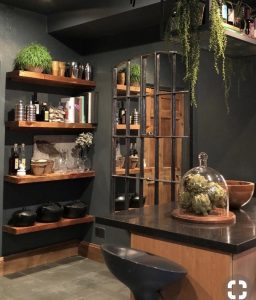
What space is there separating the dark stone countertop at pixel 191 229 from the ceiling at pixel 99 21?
1.97 m

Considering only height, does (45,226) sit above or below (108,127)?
below

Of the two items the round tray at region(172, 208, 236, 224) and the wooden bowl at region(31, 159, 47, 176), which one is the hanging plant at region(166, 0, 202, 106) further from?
the wooden bowl at region(31, 159, 47, 176)

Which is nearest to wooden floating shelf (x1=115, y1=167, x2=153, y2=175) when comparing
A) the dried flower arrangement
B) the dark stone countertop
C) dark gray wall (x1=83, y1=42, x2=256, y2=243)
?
dark gray wall (x1=83, y1=42, x2=256, y2=243)

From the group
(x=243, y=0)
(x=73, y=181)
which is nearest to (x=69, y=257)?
(x=73, y=181)

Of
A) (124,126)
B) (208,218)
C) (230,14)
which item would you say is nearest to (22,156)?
(124,126)

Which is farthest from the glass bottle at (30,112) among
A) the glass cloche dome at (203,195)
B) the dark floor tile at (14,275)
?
the glass cloche dome at (203,195)

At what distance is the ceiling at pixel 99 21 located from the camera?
384cm

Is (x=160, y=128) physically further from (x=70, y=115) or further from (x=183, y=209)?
(x=183, y=209)

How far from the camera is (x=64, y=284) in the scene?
12.8 feet

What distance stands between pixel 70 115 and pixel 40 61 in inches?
27.7

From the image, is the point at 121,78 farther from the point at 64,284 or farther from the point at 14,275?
the point at 14,275

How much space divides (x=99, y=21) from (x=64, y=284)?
262 centimetres

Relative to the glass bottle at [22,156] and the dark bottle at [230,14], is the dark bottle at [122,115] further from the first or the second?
the dark bottle at [230,14]

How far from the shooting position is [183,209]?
2.31 meters
